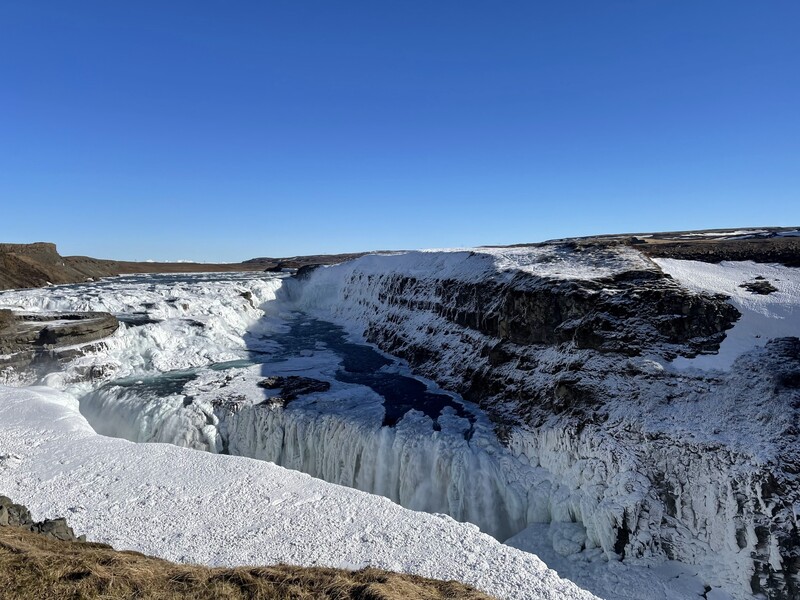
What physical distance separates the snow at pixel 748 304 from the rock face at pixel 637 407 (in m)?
0.43

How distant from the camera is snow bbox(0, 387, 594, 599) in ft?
30.2

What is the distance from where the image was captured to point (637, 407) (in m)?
14.8

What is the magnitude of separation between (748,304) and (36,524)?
2301 centimetres

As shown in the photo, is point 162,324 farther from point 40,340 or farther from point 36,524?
point 36,524

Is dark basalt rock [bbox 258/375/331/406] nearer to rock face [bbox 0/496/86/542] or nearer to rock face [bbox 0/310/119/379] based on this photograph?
rock face [bbox 0/496/86/542]

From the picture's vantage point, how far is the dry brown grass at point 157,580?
640 cm

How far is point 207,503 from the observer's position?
1134 cm

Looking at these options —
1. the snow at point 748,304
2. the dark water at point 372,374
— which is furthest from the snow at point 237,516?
the snow at point 748,304

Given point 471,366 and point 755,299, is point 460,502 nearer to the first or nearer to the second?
point 471,366

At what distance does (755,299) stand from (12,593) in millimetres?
22691

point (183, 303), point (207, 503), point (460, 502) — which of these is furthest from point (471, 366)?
point (183, 303)

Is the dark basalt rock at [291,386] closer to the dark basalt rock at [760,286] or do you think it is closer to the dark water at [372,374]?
the dark water at [372,374]

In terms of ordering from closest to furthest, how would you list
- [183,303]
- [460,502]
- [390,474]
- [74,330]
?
1. [460,502]
2. [390,474]
3. [74,330]
4. [183,303]

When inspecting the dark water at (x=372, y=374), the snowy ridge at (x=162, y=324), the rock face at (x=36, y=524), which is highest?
the snowy ridge at (x=162, y=324)
